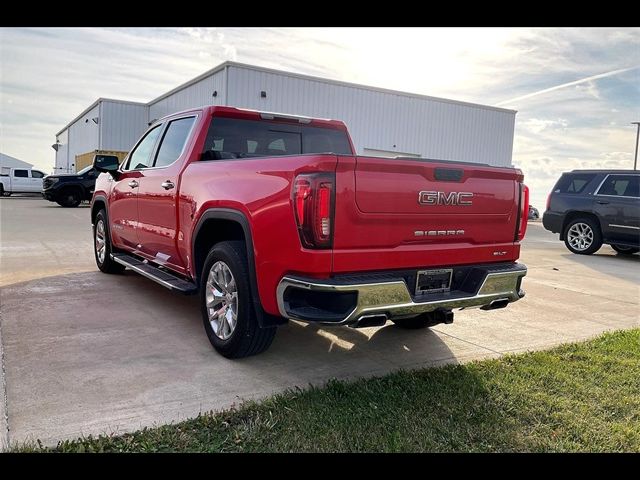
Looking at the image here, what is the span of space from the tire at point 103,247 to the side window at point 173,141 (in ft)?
6.73

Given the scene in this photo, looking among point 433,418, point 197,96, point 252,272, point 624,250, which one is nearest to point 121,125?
point 197,96

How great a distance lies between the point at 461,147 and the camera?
26891 mm

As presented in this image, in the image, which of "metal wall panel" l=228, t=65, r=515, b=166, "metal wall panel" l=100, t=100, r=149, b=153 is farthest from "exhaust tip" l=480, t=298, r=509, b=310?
"metal wall panel" l=100, t=100, r=149, b=153

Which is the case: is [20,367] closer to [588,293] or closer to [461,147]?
[588,293]

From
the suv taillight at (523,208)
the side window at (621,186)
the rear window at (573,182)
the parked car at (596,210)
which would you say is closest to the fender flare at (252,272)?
the suv taillight at (523,208)

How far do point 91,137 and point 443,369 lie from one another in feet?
135

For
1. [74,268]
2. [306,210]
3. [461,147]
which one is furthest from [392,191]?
[461,147]

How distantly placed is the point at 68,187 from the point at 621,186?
19.7 m

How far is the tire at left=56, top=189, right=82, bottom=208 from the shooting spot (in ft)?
72.5

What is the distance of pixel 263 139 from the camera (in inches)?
207

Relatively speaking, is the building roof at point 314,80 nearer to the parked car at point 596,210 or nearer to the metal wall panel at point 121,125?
the metal wall panel at point 121,125

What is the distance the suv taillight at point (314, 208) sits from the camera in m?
3.26
